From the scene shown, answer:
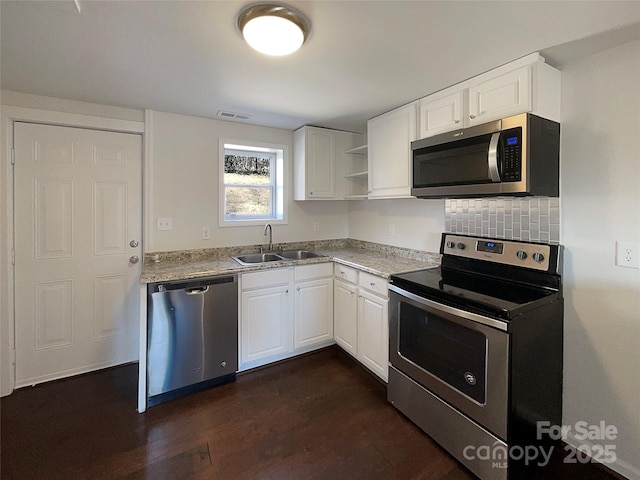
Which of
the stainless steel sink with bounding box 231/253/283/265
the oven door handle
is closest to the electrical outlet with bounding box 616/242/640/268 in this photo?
the oven door handle

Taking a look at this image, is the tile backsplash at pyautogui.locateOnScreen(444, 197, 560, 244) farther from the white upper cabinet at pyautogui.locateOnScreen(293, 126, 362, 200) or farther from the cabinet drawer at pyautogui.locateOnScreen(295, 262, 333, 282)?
the white upper cabinet at pyautogui.locateOnScreen(293, 126, 362, 200)

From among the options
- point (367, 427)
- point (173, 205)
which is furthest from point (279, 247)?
point (367, 427)

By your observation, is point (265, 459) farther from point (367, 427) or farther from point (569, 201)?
point (569, 201)

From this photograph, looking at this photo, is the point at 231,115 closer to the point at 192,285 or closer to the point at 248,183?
the point at 248,183

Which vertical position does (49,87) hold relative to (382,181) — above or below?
above

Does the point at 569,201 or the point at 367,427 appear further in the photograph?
the point at 367,427

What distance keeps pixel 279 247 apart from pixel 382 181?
1285 mm

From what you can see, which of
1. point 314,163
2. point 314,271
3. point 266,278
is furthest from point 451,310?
point 314,163

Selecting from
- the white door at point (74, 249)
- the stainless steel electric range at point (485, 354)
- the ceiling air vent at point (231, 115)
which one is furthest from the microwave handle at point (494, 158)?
the white door at point (74, 249)

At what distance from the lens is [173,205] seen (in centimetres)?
273

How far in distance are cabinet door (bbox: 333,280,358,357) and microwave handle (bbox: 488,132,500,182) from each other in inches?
53.4

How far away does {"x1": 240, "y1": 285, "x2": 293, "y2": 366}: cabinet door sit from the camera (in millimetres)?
2488

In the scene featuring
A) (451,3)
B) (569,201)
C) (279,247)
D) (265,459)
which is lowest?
(265,459)

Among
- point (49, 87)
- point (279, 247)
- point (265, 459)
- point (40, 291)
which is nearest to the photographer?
point (265, 459)
